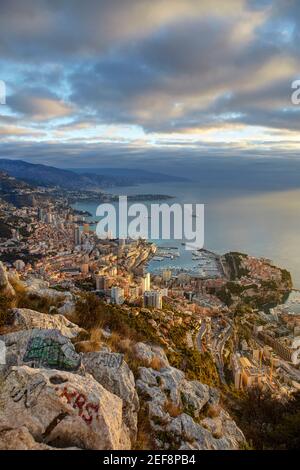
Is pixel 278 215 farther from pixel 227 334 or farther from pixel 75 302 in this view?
pixel 75 302

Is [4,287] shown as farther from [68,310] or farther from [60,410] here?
[60,410]

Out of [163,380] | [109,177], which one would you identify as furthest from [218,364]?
[109,177]

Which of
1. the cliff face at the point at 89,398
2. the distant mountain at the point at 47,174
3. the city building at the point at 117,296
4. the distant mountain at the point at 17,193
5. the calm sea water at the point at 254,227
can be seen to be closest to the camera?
the cliff face at the point at 89,398

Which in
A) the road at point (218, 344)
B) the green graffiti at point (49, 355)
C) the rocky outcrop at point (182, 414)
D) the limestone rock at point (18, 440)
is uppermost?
the green graffiti at point (49, 355)

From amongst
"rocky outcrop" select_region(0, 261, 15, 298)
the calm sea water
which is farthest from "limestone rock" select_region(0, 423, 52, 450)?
the calm sea water

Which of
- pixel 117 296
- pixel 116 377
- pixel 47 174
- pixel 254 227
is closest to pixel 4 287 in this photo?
pixel 116 377

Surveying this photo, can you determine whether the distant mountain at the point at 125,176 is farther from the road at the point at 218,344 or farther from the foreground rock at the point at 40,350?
the foreground rock at the point at 40,350

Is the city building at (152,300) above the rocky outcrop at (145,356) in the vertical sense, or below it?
below

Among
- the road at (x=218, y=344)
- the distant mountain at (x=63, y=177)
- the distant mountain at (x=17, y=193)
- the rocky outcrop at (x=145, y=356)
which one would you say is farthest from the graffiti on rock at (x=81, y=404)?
the distant mountain at (x=63, y=177)
